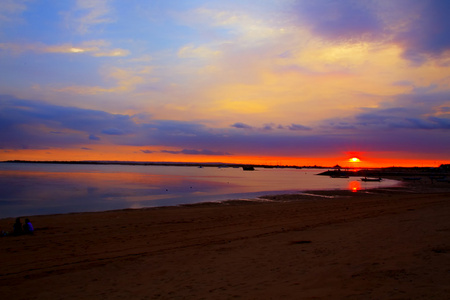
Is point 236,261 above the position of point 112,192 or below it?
above

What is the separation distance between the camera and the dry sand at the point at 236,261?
686cm

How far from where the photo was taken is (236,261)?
9.41 meters

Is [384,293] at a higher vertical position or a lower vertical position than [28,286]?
higher

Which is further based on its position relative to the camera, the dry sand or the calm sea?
the calm sea

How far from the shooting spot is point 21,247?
12094mm

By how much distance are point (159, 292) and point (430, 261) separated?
6755mm

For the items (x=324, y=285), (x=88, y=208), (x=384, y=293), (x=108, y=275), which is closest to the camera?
(x=384, y=293)

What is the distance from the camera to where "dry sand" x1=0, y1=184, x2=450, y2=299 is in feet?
22.5

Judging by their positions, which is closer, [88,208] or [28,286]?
[28,286]

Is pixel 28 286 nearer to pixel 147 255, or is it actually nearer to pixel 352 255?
pixel 147 255

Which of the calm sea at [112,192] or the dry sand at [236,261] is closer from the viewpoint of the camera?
the dry sand at [236,261]

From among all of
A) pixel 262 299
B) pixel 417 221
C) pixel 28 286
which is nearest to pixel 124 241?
pixel 28 286

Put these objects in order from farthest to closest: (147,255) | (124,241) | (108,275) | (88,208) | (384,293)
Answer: (88,208), (124,241), (147,255), (108,275), (384,293)

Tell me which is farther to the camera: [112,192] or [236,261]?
[112,192]
